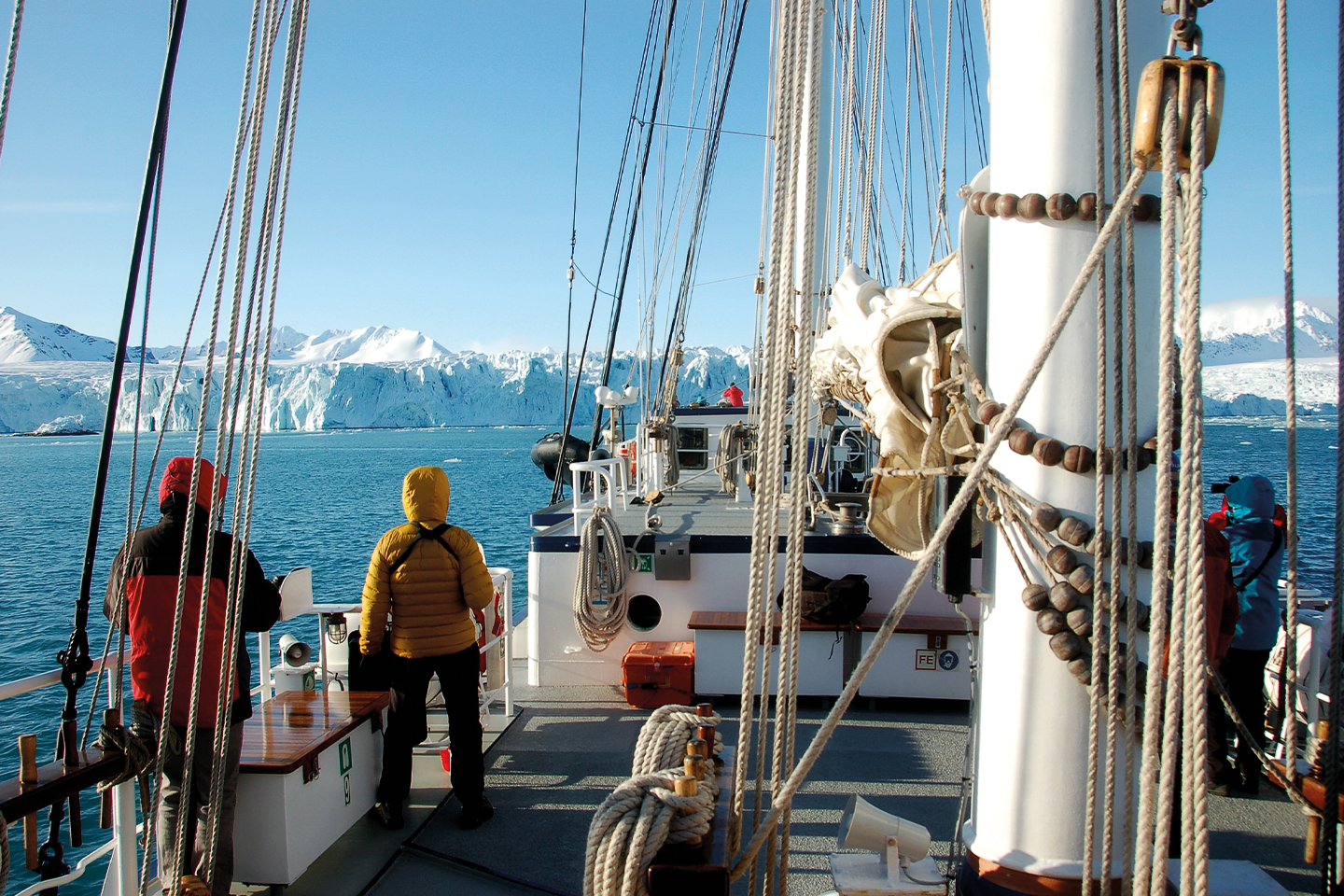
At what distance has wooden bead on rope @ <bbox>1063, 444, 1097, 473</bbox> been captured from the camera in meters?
1.68

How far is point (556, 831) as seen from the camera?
363 cm

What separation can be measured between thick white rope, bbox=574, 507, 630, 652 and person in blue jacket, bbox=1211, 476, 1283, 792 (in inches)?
127

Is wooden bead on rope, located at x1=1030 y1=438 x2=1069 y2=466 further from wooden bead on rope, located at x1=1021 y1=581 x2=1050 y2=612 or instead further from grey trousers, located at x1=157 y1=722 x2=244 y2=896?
grey trousers, located at x1=157 y1=722 x2=244 y2=896

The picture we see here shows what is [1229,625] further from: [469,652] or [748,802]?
[469,652]

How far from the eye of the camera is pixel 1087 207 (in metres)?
1.69

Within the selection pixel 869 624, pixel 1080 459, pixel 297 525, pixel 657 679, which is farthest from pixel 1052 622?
pixel 297 525

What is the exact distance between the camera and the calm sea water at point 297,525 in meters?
13.0

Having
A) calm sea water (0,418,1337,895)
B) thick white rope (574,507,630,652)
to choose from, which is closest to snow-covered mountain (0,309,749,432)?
calm sea water (0,418,1337,895)

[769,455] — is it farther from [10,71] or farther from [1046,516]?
[10,71]

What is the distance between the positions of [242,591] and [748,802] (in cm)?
226

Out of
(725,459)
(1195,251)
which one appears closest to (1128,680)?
(1195,251)

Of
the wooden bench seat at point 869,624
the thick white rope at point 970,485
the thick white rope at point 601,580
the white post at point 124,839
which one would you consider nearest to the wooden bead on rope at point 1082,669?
the thick white rope at point 970,485

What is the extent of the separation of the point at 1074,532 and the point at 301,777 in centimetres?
278

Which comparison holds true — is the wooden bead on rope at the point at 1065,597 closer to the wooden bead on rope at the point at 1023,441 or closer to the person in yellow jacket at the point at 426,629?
the wooden bead on rope at the point at 1023,441
